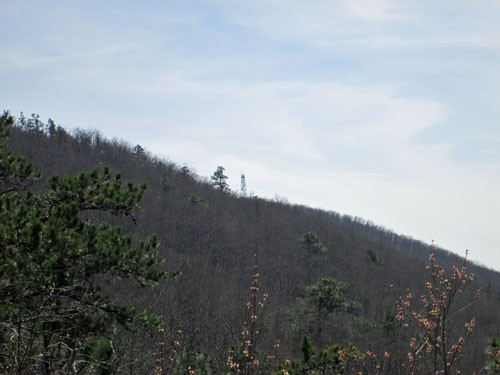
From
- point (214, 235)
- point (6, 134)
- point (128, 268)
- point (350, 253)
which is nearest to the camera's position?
point (128, 268)

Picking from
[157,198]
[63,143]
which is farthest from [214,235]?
[63,143]

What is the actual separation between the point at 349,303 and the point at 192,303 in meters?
10.9

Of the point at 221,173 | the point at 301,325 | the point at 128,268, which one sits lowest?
the point at 301,325

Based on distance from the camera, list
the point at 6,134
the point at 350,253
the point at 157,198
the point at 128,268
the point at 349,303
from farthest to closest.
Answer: the point at 350,253, the point at 157,198, the point at 349,303, the point at 6,134, the point at 128,268

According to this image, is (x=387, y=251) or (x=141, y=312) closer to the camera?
(x=141, y=312)

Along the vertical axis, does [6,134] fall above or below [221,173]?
below

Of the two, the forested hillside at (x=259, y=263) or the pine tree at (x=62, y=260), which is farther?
the forested hillside at (x=259, y=263)

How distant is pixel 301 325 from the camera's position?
27703mm

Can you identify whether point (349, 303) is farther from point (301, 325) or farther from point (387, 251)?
point (387, 251)

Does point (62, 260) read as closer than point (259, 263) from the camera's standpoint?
Yes

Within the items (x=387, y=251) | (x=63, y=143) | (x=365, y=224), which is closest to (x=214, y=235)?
(x=63, y=143)

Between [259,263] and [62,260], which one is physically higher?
[62,260]

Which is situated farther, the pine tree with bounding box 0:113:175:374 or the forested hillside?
the forested hillside

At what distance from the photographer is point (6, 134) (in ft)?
27.8
